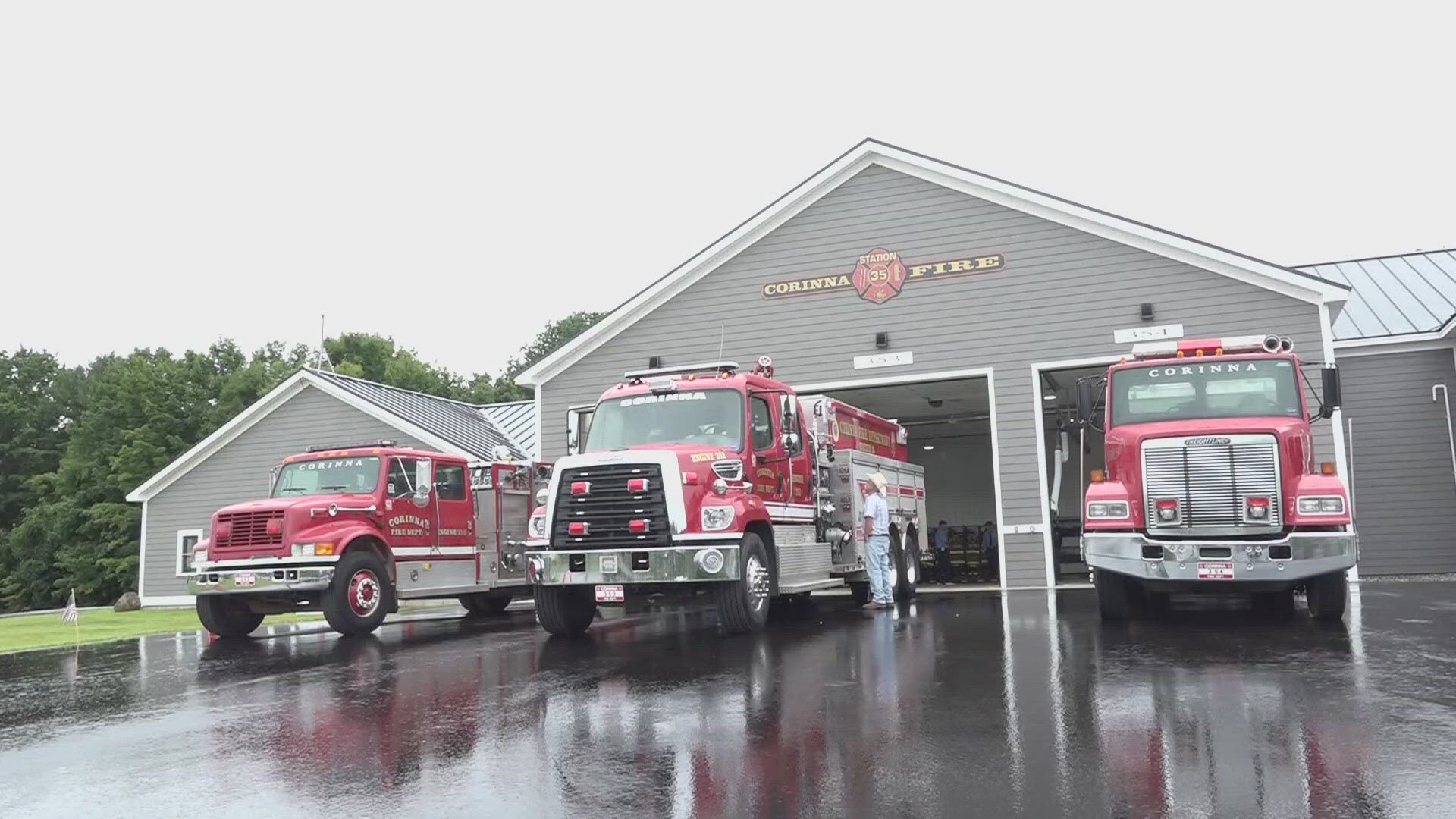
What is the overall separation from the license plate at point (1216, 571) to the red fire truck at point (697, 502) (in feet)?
14.3

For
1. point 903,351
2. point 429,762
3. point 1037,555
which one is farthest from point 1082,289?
point 429,762

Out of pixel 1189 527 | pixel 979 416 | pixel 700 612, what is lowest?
pixel 700 612

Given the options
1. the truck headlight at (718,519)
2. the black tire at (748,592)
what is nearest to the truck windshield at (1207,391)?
the black tire at (748,592)

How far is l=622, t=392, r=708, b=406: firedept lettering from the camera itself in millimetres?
12320

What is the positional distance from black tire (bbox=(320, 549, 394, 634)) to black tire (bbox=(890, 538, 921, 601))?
286 inches

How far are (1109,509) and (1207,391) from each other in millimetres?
1923

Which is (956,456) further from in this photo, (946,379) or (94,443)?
(94,443)

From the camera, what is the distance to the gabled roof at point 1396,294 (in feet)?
67.2

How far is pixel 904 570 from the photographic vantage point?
1650cm

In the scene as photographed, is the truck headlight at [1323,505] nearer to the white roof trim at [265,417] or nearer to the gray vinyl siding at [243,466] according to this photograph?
the white roof trim at [265,417]

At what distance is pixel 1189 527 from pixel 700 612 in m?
7.42

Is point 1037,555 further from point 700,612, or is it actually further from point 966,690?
point 966,690

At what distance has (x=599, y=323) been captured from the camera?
2103 cm

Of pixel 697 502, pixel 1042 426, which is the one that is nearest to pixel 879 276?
pixel 1042 426
